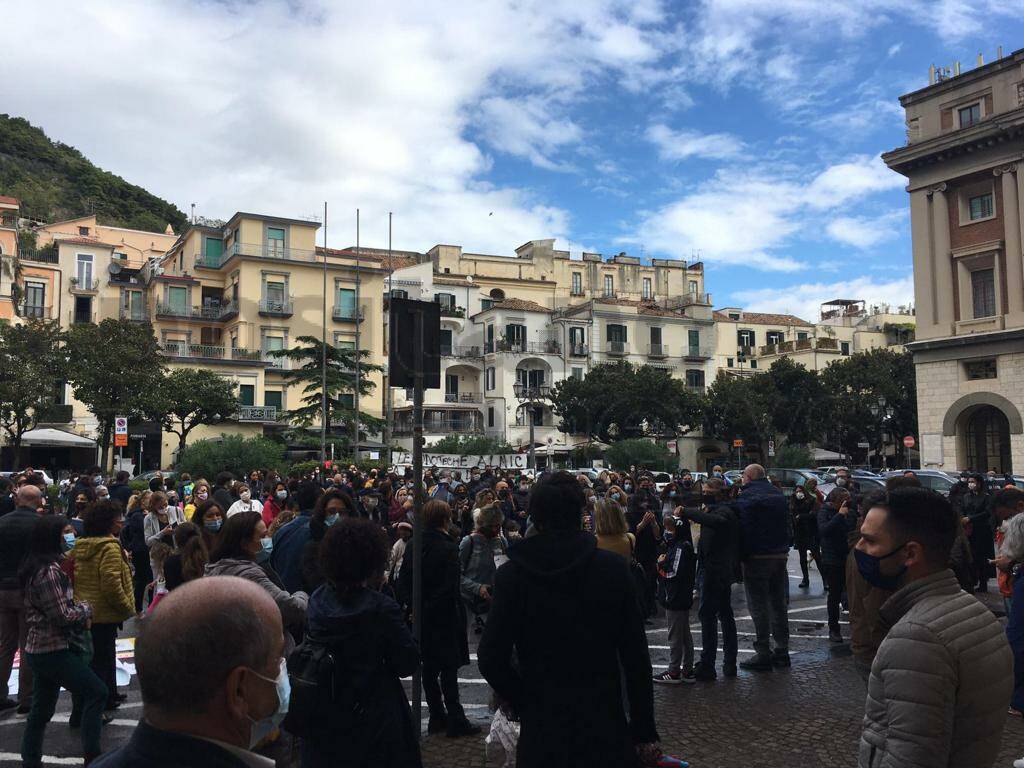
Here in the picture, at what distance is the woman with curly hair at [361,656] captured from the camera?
11.6 ft

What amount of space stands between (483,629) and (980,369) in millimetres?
35504

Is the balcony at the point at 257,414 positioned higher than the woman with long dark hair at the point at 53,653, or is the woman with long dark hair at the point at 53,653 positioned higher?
the balcony at the point at 257,414

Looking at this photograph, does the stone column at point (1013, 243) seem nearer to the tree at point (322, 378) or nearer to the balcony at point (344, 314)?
the tree at point (322, 378)

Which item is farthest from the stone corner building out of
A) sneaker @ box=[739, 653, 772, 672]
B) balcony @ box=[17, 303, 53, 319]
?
balcony @ box=[17, 303, 53, 319]

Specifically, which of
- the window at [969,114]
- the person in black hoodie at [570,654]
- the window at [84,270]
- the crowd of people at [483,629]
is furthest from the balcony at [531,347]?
the person in black hoodie at [570,654]

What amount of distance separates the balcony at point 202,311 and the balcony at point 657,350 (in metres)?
29.1

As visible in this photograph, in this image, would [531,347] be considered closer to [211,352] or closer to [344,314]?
[344,314]

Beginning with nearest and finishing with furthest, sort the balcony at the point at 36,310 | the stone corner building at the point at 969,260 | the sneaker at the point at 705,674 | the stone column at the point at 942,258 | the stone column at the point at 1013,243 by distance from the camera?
1. the sneaker at the point at 705,674
2. the stone column at the point at 1013,243
3. the stone corner building at the point at 969,260
4. the stone column at the point at 942,258
5. the balcony at the point at 36,310

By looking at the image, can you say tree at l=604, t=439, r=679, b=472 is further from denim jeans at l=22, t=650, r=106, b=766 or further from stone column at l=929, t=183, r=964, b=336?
denim jeans at l=22, t=650, r=106, b=766

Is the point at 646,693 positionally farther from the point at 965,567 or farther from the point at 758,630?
the point at 965,567

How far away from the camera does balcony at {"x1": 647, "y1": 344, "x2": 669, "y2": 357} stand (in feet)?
197

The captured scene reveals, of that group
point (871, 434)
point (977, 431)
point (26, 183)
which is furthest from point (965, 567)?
point (26, 183)

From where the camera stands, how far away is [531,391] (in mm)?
54312

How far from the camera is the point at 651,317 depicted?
60.7 metres
